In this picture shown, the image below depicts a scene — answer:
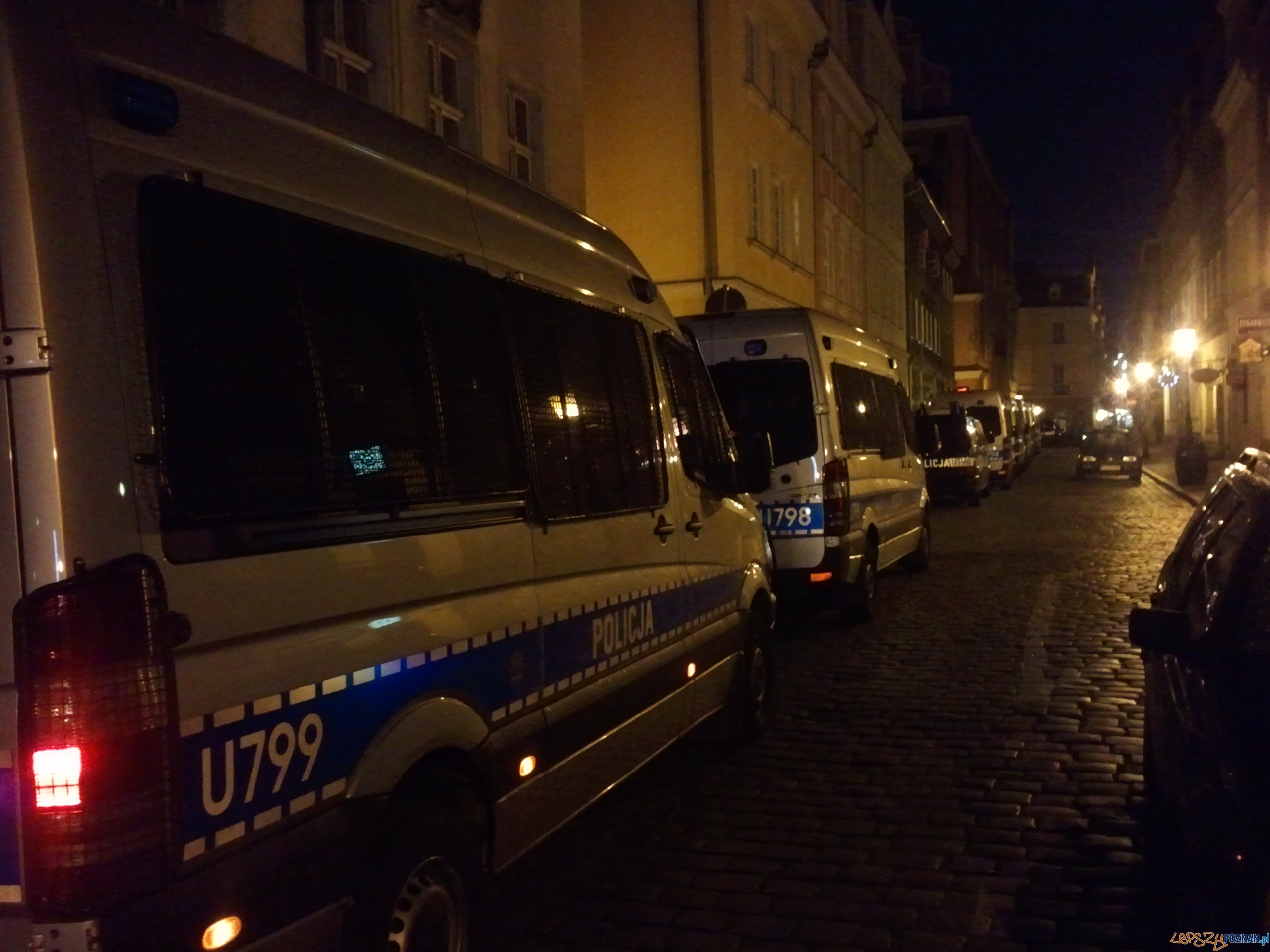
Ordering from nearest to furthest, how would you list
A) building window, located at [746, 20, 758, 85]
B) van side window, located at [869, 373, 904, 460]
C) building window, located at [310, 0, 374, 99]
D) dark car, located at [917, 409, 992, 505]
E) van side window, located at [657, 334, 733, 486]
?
1. van side window, located at [657, 334, 733, 486]
2. building window, located at [310, 0, 374, 99]
3. van side window, located at [869, 373, 904, 460]
4. building window, located at [746, 20, 758, 85]
5. dark car, located at [917, 409, 992, 505]

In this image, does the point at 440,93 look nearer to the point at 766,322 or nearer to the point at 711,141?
the point at 766,322

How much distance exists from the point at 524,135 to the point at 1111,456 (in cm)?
2385

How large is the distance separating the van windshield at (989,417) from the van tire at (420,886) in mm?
28722

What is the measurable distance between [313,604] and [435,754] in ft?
2.66

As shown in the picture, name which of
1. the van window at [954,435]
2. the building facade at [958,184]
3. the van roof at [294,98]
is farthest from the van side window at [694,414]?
the building facade at [958,184]

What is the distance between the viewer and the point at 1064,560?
50.6ft

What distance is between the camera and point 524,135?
587 inches

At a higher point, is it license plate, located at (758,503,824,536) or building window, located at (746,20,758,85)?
building window, located at (746,20,758,85)

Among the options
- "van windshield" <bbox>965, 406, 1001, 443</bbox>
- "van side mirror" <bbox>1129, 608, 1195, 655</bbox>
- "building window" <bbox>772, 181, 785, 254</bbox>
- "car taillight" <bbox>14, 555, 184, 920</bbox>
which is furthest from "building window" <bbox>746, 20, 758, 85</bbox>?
"car taillight" <bbox>14, 555, 184, 920</bbox>

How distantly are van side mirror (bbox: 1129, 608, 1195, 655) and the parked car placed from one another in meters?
25.6

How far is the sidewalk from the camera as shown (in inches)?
1024

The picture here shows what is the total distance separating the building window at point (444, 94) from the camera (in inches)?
496

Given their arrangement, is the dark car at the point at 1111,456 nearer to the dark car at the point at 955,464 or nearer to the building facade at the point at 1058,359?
the dark car at the point at 955,464

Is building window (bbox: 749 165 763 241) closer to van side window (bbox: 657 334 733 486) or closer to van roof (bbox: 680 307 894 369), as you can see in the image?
van roof (bbox: 680 307 894 369)
